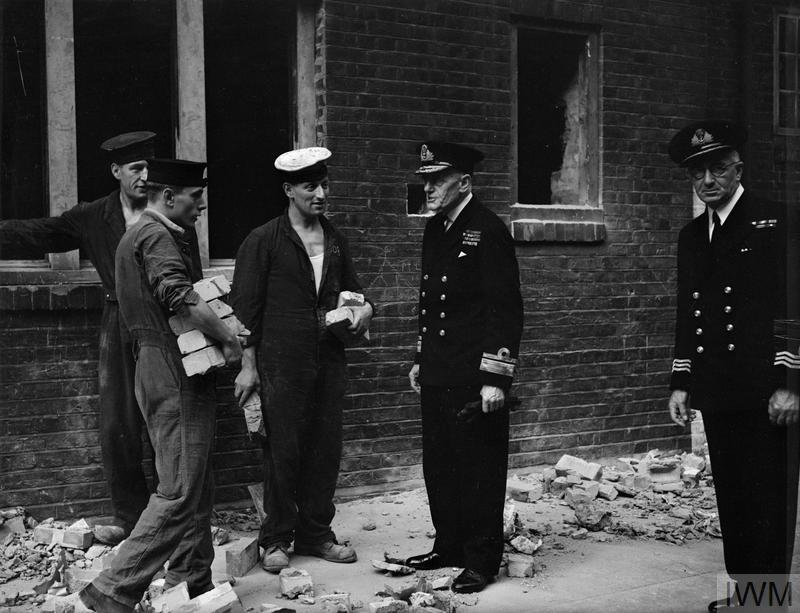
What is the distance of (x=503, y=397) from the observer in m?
4.88

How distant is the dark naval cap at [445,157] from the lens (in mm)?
5043

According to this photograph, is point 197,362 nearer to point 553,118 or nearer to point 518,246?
point 518,246

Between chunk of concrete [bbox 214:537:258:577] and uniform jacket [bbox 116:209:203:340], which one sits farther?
chunk of concrete [bbox 214:537:258:577]

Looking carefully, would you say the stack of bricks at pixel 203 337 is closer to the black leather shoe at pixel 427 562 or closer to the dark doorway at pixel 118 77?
the black leather shoe at pixel 427 562

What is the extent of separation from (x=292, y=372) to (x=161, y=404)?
120cm

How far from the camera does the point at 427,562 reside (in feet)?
17.5

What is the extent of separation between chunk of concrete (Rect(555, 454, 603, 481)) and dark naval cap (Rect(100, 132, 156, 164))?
12.9 feet

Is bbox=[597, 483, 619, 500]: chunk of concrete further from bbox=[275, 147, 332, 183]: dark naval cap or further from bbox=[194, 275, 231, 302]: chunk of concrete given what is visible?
bbox=[194, 275, 231, 302]: chunk of concrete

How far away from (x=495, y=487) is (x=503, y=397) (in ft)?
1.70

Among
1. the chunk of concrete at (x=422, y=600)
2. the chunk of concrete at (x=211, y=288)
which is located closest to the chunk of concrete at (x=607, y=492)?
the chunk of concrete at (x=422, y=600)

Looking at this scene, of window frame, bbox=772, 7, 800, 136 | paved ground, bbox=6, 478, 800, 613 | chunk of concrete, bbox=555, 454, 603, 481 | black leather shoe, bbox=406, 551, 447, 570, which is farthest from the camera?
window frame, bbox=772, 7, 800, 136

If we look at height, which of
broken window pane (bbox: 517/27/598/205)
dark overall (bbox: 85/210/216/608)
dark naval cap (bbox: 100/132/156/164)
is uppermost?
broken window pane (bbox: 517/27/598/205)

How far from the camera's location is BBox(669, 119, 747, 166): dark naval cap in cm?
445

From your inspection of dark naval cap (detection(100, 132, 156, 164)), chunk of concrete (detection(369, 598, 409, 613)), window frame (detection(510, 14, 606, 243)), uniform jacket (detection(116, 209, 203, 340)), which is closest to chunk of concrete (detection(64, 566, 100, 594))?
uniform jacket (detection(116, 209, 203, 340))
